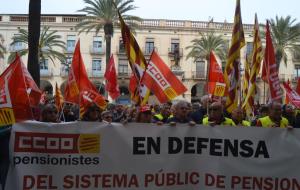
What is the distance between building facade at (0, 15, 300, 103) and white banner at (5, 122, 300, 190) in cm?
4927

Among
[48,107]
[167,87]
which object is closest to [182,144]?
[48,107]

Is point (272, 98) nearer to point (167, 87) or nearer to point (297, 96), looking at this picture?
point (167, 87)

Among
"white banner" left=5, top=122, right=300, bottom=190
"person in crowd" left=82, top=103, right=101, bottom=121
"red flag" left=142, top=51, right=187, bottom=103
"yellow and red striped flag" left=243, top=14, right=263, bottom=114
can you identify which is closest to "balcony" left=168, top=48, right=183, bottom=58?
"yellow and red striped flag" left=243, top=14, right=263, bottom=114

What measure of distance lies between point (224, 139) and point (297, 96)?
616cm

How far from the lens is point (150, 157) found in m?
5.48

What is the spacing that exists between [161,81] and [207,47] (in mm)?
43249

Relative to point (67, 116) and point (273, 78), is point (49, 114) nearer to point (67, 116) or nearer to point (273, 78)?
point (273, 78)

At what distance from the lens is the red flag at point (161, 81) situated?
27.2 ft

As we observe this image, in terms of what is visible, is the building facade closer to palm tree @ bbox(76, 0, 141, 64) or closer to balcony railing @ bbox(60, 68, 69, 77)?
balcony railing @ bbox(60, 68, 69, 77)

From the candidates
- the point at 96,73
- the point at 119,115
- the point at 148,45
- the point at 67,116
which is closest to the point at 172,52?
the point at 148,45

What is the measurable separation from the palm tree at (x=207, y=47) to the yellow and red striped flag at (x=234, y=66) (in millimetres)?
40887

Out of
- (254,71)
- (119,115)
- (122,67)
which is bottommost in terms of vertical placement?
(122,67)

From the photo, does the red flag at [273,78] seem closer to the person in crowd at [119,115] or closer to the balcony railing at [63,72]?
the person in crowd at [119,115]

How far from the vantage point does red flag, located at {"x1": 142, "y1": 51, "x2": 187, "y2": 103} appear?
27.2 ft
